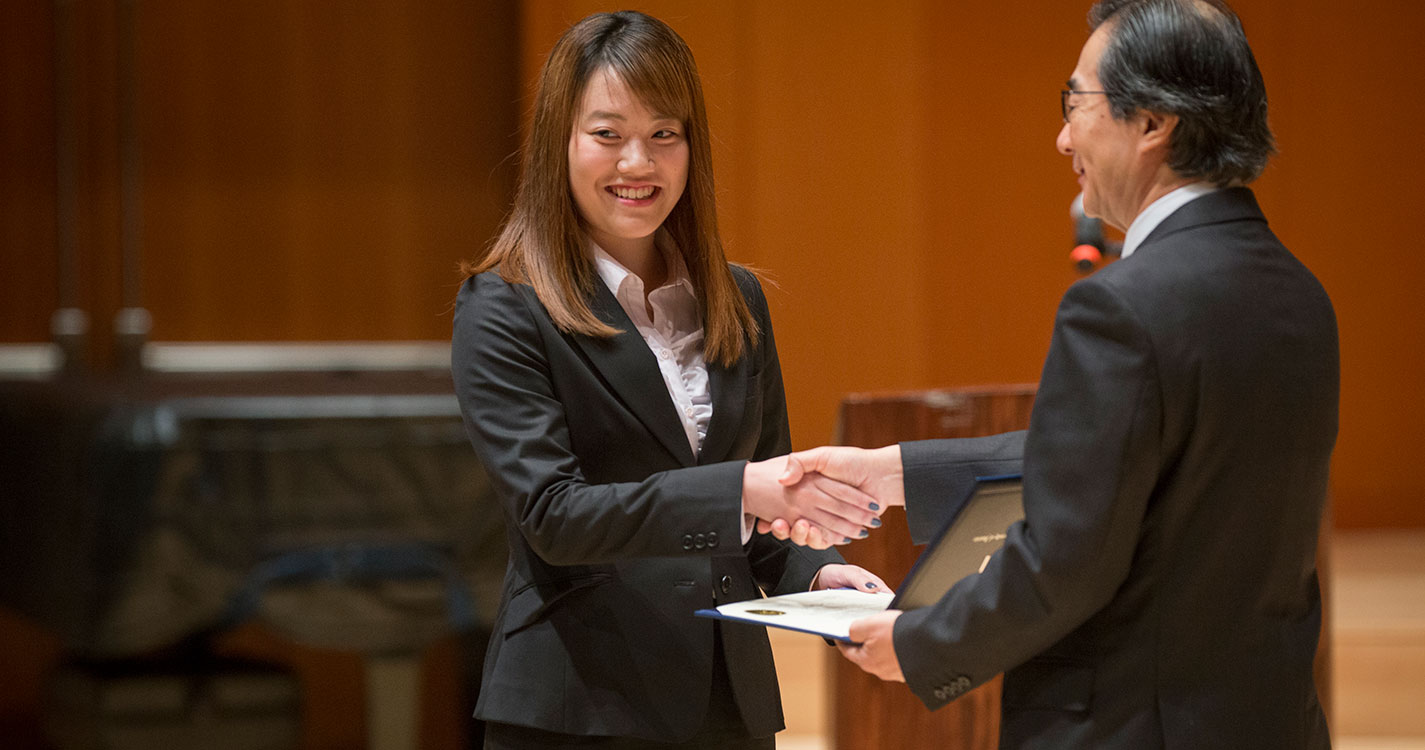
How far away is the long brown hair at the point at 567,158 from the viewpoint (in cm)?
152

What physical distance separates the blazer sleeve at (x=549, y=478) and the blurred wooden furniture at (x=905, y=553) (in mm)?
831

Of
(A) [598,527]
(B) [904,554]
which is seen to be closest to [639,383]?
(A) [598,527]

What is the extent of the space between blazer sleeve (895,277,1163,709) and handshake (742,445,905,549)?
29cm

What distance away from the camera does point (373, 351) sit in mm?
4473

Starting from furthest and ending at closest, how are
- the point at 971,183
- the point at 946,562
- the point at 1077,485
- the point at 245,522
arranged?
1. the point at 971,183
2. the point at 245,522
3. the point at 946,562
4. the point at 1077,485

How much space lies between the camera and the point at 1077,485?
3.69 ft

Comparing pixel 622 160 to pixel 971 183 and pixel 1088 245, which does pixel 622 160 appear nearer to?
pixel 1088 245

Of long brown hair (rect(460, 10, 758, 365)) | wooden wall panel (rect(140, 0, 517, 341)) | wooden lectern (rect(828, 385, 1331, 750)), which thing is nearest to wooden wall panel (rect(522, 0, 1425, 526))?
wooden wall panel (rect(140, 0, 517, 341))

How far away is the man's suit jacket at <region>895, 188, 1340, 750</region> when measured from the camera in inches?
43.9

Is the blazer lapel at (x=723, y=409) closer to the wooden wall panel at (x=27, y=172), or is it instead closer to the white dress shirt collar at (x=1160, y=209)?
the white dress shirt collar at (x=1160, y=209)

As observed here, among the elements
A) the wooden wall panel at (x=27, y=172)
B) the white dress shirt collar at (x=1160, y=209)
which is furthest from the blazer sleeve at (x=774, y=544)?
the wooden wall panel at (x=27, y=172)

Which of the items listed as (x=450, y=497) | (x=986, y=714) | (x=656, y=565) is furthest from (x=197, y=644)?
(x=656, y=565)

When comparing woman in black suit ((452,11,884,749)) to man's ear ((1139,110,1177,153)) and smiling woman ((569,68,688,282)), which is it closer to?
smiling woman ((569,68,688,282))

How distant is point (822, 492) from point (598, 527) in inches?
10.0
